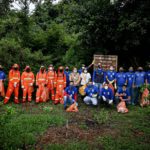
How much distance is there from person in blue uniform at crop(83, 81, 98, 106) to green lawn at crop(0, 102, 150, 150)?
693 mm

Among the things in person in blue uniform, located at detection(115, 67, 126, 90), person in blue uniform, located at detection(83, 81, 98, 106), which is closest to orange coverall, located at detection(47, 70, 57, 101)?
person in blue uniform, located at detection(83, 81, 98, 106)

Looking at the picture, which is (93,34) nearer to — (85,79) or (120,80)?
(85,79)

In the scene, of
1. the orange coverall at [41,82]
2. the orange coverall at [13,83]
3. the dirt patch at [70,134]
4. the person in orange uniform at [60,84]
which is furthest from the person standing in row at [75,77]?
the dirt patch at [70,134]

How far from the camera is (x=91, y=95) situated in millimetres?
14125

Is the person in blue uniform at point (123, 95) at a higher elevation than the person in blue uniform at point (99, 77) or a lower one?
lower

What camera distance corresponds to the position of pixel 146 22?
15.3 m

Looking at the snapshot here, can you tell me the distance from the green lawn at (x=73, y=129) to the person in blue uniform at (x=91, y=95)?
2.27 feet

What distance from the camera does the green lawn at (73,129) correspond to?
823 cm

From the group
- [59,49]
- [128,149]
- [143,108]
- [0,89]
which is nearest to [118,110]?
[143,108]

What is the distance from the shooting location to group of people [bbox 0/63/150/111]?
13.9 m

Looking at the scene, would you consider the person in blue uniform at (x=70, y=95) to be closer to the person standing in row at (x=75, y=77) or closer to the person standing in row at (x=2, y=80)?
the person standing in row at (x=75, y=77)

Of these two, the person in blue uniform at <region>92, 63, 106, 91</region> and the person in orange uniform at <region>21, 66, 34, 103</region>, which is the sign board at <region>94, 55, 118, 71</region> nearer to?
the person in blue uniform at <region>92, 63, 106, 91</region>

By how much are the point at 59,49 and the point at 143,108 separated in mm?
9497

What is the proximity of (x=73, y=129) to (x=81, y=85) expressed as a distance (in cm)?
569
